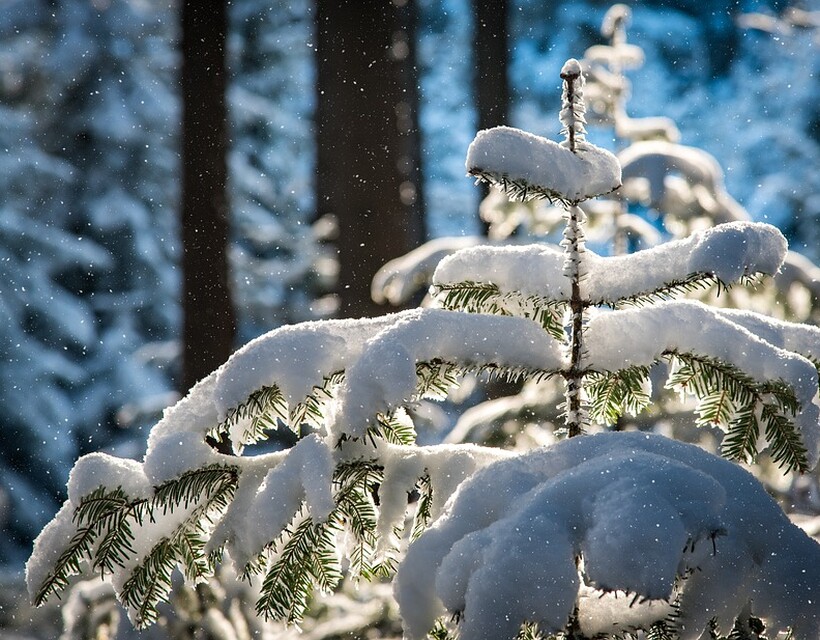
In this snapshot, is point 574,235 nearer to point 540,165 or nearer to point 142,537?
point 540,165

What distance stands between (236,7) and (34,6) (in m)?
2.48

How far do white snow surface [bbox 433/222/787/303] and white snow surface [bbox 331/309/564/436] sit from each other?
9 centimetres

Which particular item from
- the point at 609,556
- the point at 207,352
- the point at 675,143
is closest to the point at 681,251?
the point at 609,556

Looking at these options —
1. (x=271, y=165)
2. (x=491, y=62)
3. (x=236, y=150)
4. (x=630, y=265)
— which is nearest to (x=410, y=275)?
(x=630, y=265)

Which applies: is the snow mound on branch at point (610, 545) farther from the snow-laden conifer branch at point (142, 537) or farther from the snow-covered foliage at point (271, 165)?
the snow-covered foliage at point (271, 165)

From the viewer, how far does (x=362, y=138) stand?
5391 mm

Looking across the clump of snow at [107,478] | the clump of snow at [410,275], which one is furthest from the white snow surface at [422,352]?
the clump of snow at [410,275]

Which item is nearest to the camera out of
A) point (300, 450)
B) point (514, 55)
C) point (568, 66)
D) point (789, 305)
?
point (300, 450)

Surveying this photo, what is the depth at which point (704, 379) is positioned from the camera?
133 centimetres

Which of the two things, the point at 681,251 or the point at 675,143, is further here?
the point at 675,143

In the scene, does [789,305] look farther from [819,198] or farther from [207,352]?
[819,198]

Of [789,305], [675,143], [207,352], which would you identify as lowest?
[207,352]

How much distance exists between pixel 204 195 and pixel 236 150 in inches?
228

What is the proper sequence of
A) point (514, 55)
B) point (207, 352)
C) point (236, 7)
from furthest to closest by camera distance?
point (236, 7)
point (514, 55)
point (207, 352)
